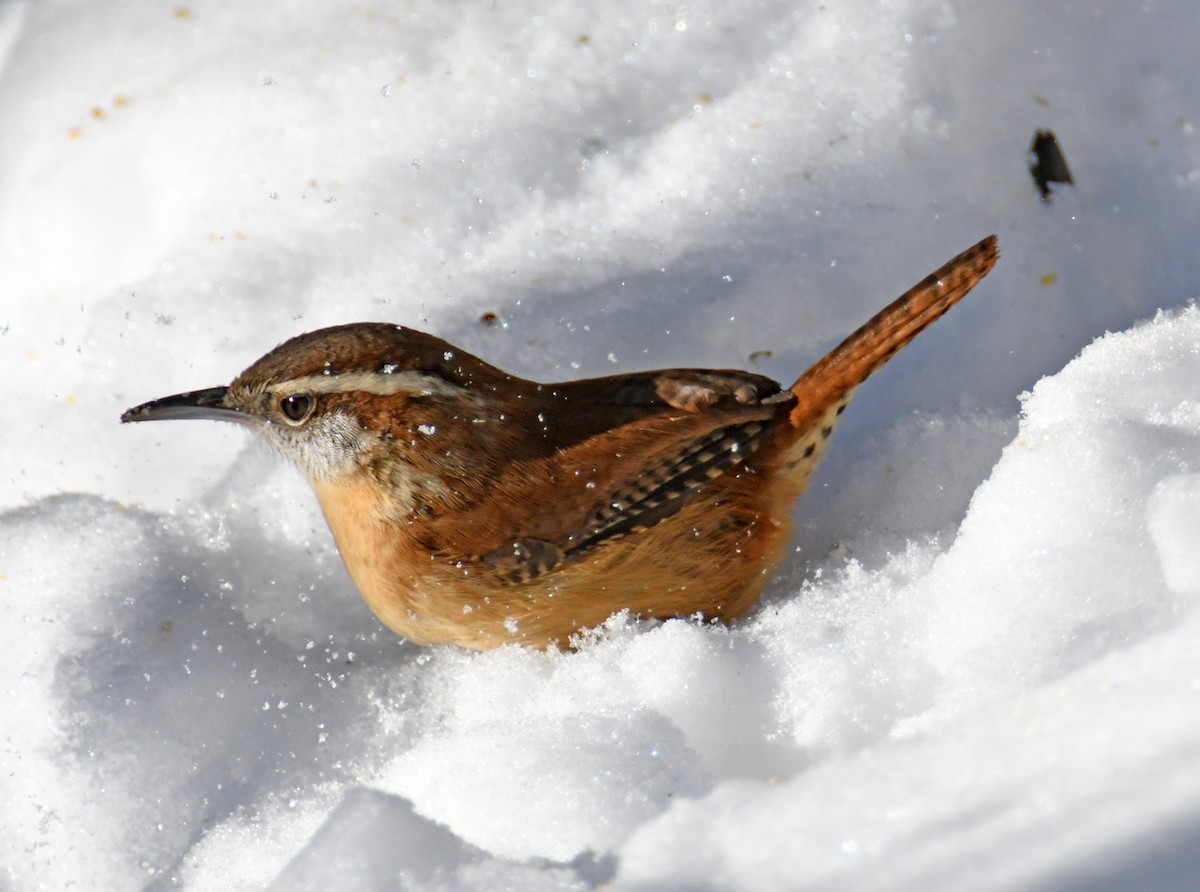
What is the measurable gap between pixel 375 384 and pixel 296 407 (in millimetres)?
272

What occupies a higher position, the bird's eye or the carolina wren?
the bird's eye

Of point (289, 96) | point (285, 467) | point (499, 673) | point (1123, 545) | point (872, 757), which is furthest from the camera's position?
point (289, 96)

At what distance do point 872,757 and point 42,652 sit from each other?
2630 mm

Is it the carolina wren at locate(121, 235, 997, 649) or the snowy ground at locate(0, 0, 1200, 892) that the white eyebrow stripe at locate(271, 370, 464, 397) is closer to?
the carolina wren at locate(121, 235, 997, 649)

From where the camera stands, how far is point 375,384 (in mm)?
3252

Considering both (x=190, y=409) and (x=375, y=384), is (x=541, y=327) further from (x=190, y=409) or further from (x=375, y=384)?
(x=190, y=409)

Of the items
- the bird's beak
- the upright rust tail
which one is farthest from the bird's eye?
the upright rust tail

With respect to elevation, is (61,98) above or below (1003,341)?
above

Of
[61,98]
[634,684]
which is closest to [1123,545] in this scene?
[634,684]

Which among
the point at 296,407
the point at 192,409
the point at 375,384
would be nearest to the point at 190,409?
the point at 192,409

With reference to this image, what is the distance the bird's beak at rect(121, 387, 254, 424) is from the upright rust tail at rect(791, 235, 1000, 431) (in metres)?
1.79

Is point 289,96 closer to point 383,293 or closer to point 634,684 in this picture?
point 383,293

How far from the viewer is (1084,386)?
357cm

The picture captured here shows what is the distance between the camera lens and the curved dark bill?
3480mm
